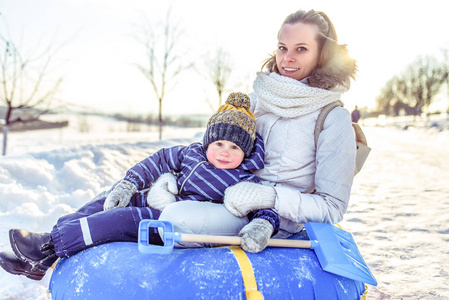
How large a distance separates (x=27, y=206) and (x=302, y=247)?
9.45 ft

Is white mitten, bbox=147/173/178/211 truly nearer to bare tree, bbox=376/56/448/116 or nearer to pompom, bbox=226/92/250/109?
pompom, bbox=226/92/250/109

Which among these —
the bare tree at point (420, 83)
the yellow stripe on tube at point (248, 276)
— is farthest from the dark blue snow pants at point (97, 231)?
the bare tree at point (420, 83)

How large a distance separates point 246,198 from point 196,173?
1.28 feet

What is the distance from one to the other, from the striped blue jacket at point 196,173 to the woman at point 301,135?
0.36ft

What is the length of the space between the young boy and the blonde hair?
57 cm

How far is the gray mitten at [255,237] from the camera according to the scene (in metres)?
1.62

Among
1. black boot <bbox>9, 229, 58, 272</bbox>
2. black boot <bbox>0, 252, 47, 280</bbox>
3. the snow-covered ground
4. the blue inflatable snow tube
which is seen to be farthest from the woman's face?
black boot <bbox>0, 252, 47, 280</bbox>

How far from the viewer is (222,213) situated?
1843 mm

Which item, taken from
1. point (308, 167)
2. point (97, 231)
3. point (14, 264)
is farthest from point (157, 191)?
point (308, 167)

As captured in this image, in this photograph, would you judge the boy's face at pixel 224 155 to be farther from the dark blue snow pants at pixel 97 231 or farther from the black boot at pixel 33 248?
the black boot at pixel 33 248

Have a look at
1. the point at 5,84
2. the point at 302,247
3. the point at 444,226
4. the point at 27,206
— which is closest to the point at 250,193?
the point at 302,247

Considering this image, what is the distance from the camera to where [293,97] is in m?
2.20

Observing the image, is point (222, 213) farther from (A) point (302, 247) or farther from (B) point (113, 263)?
(B) point (113, 263)

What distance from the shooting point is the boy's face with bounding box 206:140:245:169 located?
82.0 inches
